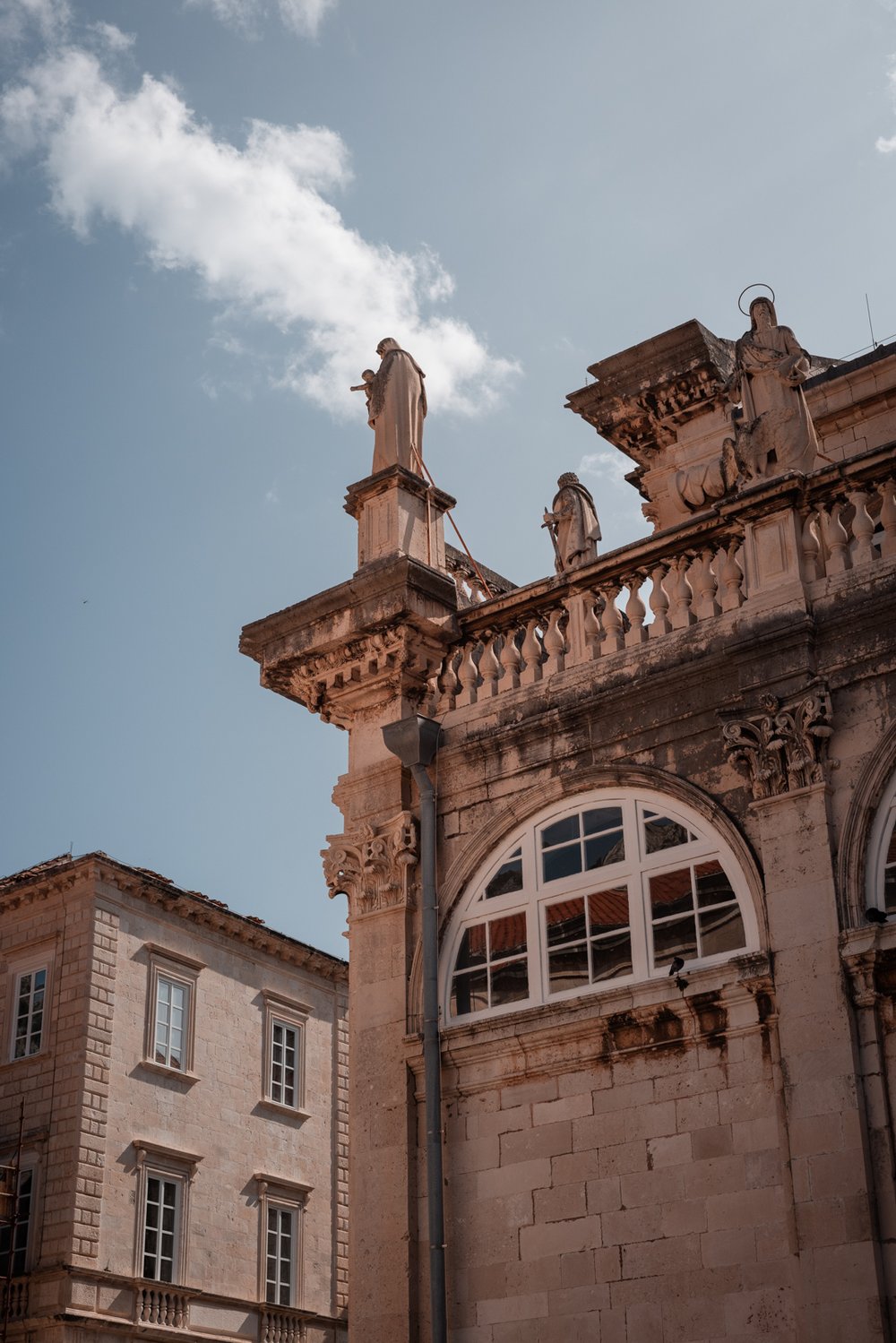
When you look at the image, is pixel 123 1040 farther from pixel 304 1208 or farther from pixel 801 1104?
pixel 801 1104

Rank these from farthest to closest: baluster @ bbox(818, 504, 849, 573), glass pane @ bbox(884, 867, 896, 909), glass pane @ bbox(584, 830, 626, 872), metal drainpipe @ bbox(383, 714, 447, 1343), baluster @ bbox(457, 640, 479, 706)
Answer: baluster @ bbox(457, 640, 479, 706) → glass pane @ bbox(584, 830, 626, 872) → baluster @ bbox(818, 504, 849, 573) → metal drainpipe @ bbox(383, 714, 447, 1343) → glass pane @ bbox(884, 867, 896, 909)

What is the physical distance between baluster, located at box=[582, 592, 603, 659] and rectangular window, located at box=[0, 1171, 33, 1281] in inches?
730

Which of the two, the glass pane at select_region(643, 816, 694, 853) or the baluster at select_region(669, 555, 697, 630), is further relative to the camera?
the baluster at select_region(669, 555, 697, 630)

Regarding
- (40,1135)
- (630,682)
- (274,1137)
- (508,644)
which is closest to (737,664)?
(630,682)

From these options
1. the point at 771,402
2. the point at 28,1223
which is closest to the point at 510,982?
the point at 771,402

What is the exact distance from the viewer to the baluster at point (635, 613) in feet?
45.3

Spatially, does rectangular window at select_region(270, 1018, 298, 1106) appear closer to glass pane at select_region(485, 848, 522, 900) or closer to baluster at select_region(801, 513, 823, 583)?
glass pane at select_region(485, 848, 522, 900)

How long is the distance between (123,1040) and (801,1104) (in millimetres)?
21035

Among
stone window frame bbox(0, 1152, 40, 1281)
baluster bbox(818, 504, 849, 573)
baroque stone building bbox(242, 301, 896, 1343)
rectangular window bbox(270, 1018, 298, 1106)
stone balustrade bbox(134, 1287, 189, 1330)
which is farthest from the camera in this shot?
rectangular window bbox(270, 1018, 298, 1106)

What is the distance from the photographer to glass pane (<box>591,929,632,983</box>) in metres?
12.6

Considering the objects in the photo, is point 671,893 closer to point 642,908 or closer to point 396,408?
point 642,908

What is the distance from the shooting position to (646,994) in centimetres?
1229

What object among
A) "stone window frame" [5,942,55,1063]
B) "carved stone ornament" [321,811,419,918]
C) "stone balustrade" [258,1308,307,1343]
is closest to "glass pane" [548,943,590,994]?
"carved stone ornament" [321,811,419,918]

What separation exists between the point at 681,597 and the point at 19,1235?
20.1 m
